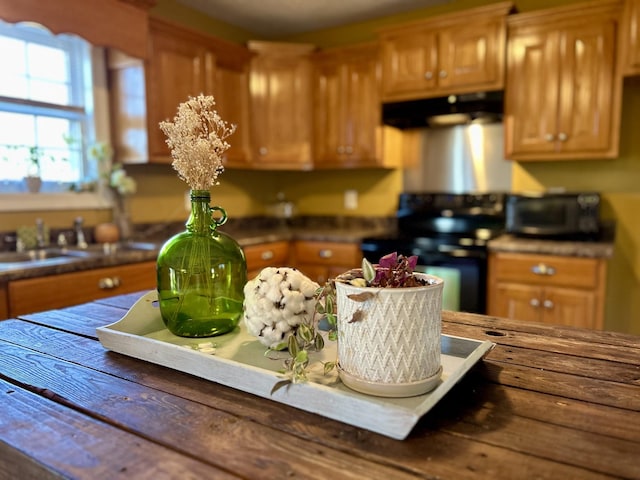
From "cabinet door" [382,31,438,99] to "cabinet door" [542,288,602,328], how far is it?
1463 millimetres

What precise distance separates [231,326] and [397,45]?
8.49 ft

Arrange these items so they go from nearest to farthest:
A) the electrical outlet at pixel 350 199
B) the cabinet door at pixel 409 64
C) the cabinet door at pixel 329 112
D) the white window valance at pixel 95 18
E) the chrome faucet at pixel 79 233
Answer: the white window valance at pixel 95 18 < the chrome faucet at pixel 79 233 < the cabinet door at pixel 409 64 < the cabinet door at pixel 329 112 < the electrical outlet at pixel 350 199

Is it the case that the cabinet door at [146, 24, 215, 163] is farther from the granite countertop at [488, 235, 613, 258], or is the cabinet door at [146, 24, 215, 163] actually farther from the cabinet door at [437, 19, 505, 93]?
the granite countertop at [488, 235, 613, 258]

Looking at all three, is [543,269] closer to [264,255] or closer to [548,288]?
[548,288]

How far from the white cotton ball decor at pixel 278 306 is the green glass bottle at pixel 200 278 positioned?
155mm

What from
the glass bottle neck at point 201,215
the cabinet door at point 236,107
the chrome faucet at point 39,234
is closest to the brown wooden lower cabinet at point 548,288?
the cabinet door at point 236,107

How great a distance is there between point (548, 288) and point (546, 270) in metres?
0.10

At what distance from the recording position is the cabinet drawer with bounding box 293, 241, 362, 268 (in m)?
3.11

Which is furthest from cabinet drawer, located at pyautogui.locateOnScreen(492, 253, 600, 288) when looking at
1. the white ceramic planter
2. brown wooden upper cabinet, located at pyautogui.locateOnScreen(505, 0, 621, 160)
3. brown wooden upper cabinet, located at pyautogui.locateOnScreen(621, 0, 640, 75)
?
the white ceramic planter

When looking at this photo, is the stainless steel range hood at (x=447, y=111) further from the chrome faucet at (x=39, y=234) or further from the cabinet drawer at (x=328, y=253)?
the chrome faucet at (x=39, y=234)

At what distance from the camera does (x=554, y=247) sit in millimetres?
2439

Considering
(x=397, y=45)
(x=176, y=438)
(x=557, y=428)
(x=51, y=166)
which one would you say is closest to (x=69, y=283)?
(x=51, y=166)

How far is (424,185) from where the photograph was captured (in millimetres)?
3455

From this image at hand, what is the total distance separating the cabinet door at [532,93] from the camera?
Answer: 2670 mm
